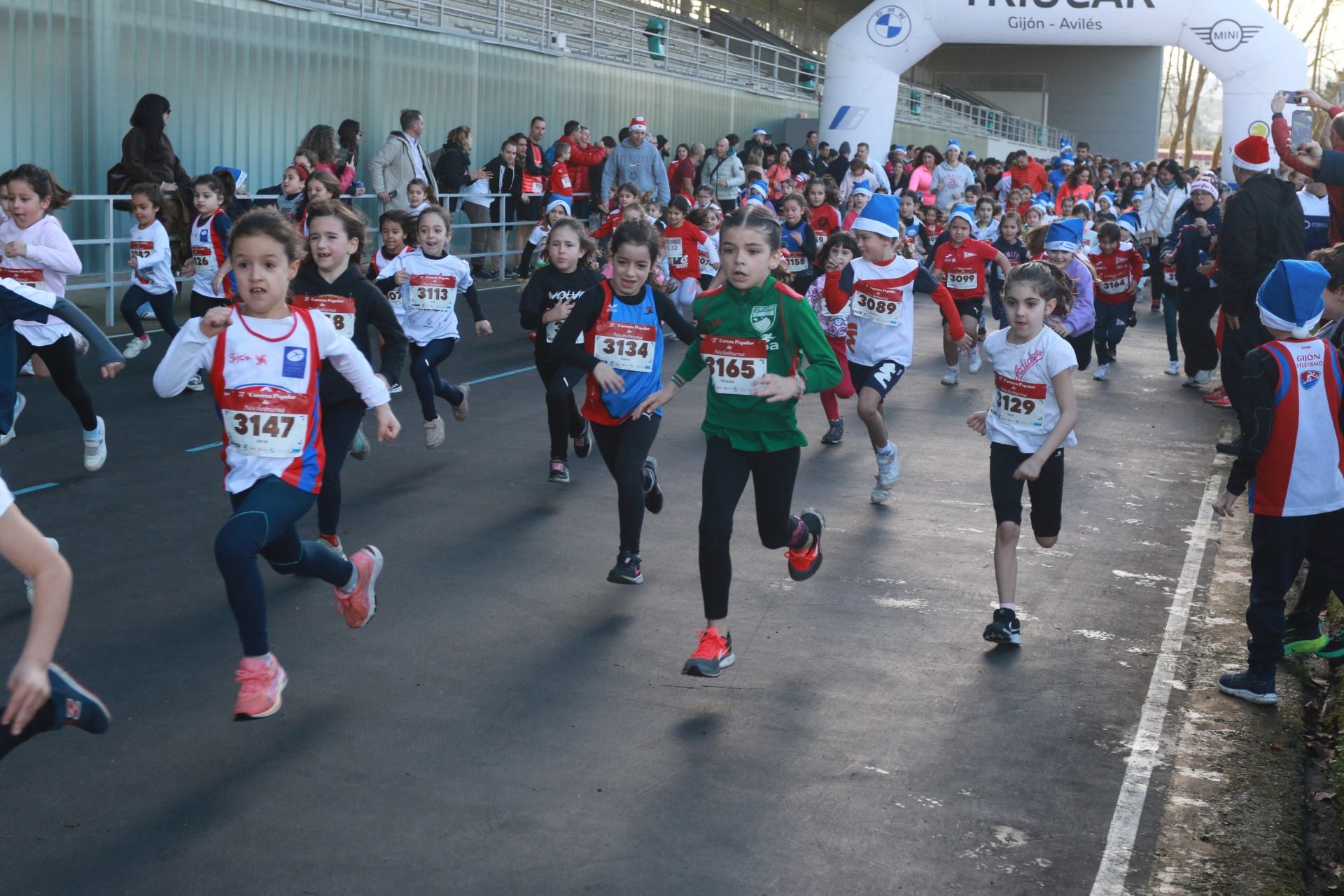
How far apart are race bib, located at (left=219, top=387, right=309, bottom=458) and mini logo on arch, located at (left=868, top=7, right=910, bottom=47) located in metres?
27.5

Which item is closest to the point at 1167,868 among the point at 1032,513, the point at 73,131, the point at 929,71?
the point at 1032,513

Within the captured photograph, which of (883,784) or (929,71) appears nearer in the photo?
(883,784)

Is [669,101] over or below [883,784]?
over

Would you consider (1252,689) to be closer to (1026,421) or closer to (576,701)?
(1026,421)

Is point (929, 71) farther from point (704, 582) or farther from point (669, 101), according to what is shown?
point (704, 582)

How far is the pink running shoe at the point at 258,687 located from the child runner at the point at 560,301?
4029 mm

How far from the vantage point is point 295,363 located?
15.7ft

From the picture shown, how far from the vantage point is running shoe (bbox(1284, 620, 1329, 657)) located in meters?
6.00

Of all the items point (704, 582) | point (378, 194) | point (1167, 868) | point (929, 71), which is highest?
point (929, 71)

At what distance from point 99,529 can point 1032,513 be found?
186 inches

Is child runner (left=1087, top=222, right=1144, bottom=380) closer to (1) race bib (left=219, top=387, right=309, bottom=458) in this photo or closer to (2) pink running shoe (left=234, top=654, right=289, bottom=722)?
(1) race bib (left=219, top=387, right=309, bottom=458)

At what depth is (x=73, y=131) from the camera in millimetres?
15391

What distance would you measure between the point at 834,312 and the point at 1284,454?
497 cm

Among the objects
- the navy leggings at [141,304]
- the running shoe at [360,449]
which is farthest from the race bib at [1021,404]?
the navy leggings at [141,304]
